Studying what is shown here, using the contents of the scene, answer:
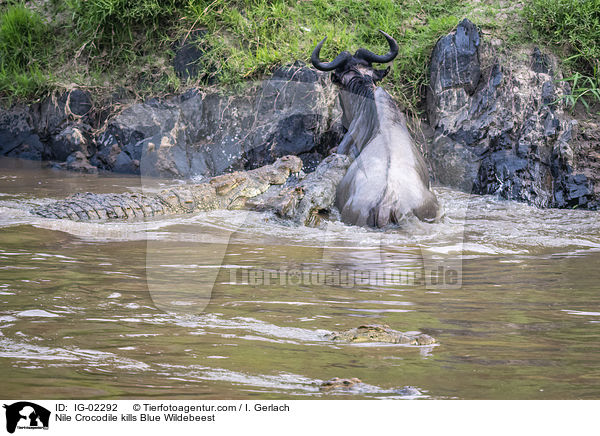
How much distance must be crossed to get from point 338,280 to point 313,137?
472cm

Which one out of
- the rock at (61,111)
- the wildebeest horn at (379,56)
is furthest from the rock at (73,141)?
the wildebeest horn at (379,56)

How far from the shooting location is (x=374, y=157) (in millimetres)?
6133

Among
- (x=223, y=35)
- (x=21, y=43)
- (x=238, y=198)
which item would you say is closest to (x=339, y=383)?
(x=238, y=198)

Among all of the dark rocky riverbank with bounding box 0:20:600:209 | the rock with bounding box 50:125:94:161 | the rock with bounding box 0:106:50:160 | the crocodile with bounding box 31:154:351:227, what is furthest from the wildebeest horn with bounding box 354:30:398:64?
the rock with bounding box 0:106:50:160

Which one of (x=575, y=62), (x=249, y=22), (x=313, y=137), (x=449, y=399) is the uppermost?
(x=249, y=22)

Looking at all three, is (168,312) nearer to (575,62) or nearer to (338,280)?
(338,280)

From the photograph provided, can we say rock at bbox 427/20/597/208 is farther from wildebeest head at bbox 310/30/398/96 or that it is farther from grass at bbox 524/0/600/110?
wildebeest head at bbox 310/30/398/96

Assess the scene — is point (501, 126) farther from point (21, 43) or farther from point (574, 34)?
point (21, 43)

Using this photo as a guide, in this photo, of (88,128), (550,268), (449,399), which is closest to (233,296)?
(449,399)

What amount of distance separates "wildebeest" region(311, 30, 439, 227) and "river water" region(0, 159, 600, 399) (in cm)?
19

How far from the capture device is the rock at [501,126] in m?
7.30

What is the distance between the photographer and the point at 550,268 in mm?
4285

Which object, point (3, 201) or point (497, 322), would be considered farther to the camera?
point (3, 201)

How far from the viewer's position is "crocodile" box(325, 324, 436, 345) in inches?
111
